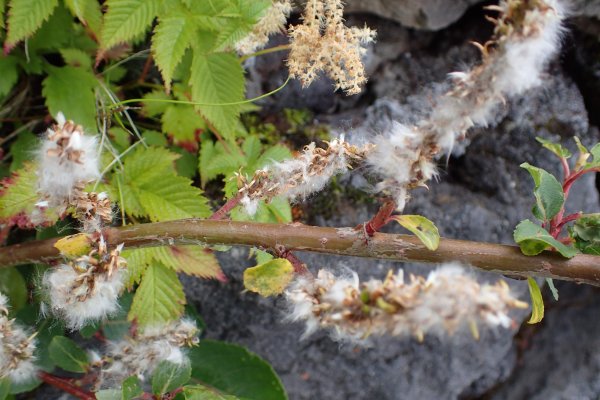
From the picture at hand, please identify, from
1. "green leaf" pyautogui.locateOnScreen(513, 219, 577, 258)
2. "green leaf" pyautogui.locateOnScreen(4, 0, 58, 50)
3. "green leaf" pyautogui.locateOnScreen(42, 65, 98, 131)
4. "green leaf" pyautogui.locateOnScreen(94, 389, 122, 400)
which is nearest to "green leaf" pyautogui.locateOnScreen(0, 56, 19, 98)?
"green leaf" pyautogui.locateOnScreen(42, 65, 98, 131)

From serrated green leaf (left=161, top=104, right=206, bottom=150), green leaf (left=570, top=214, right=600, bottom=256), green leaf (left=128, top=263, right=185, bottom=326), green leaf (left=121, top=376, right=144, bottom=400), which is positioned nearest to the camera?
green leaf (left=570, top=214, right=600, bottom=256)

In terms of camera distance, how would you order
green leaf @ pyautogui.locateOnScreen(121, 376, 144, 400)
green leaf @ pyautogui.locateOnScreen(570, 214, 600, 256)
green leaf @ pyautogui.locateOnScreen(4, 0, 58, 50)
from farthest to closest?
green leaf @ pyautogui.locateOnScreen(4, 0, 58, 50), green leaf @ pyautogui.locateOnScreen(121, 376, 144, 400), green leaf @ pyautogui.locateOnScreen(570, 214, 600, 256)

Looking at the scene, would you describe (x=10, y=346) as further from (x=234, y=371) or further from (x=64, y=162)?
(x=234, y=371)

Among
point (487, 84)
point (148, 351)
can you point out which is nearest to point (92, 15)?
point (148, 351)

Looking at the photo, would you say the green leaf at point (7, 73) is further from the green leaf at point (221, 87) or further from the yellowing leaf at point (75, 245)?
the yellowing leaf at point (75, 245)

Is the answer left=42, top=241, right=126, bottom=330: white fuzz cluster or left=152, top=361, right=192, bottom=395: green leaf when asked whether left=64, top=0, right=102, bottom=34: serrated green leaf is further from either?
left=152, top=361, right=192, bottom=395: green leaf

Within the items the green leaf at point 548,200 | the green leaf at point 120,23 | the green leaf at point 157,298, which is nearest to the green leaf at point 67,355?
the green leaf at point 157,298
